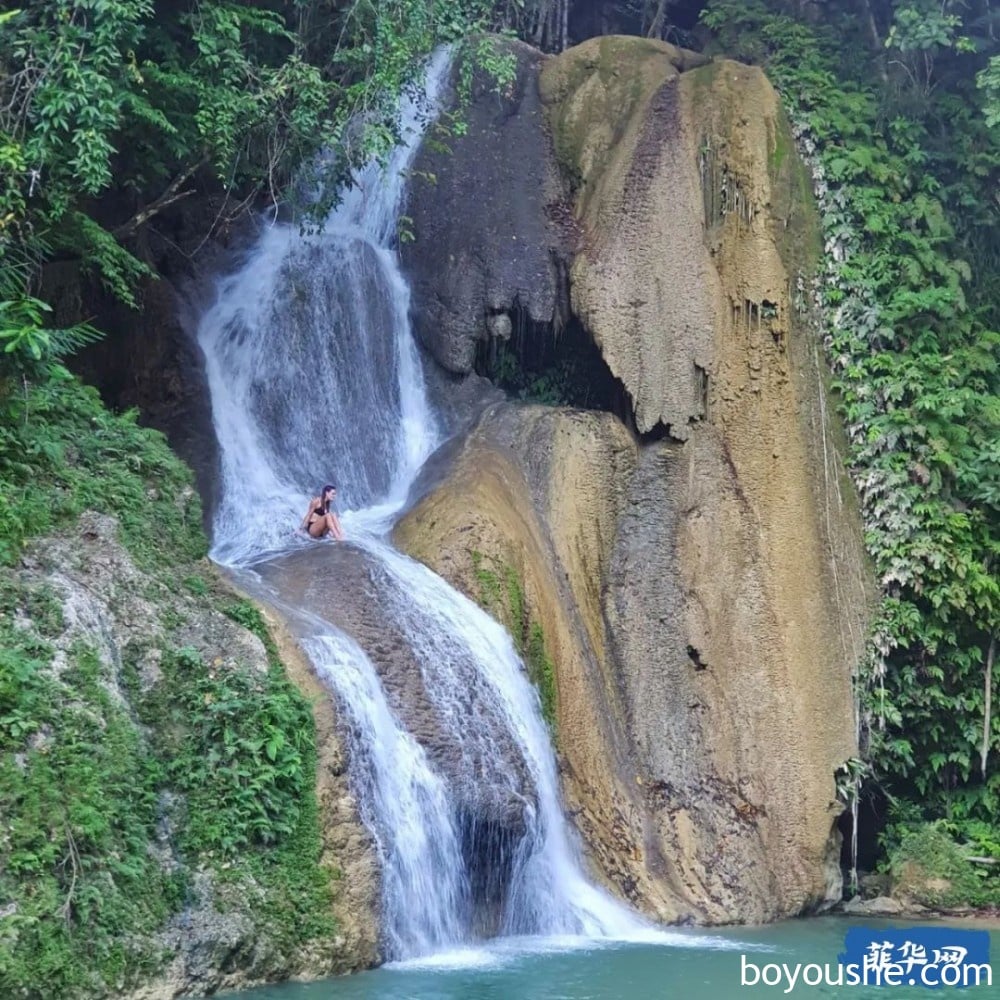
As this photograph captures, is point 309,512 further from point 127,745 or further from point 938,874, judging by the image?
point 938,874

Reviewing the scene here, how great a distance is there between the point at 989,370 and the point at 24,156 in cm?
1173

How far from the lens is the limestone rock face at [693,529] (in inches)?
541

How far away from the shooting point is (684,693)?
576 inches

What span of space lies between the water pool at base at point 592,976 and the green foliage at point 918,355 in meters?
3.71

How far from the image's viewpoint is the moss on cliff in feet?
26.6

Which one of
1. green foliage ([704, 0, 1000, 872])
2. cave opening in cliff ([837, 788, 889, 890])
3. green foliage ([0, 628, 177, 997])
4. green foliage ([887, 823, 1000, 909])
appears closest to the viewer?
green foliage ([0, 628, 177, 997])

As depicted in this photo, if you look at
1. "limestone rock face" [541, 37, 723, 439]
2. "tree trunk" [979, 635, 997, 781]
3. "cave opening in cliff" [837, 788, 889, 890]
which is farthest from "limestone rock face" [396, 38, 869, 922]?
"tree trunk" [979, 635, 997, 781]

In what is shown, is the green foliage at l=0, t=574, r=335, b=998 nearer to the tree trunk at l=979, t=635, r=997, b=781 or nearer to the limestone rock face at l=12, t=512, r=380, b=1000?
the limestone rock face at l=12, t=512, r=380, b=1000

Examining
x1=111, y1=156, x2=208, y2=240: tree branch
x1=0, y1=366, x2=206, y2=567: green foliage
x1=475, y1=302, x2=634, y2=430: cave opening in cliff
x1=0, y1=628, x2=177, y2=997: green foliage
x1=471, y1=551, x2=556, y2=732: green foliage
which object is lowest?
x1=0, y1=628, x2=177, y2=997: green foliage

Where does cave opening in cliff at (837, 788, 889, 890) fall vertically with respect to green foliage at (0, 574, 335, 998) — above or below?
below

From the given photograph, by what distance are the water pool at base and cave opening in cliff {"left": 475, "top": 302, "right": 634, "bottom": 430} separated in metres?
8.14

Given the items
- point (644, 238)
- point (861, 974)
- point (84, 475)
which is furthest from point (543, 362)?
point (861, 974)

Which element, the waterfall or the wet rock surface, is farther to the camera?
the wet rock surface

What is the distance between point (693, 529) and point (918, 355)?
382cm
